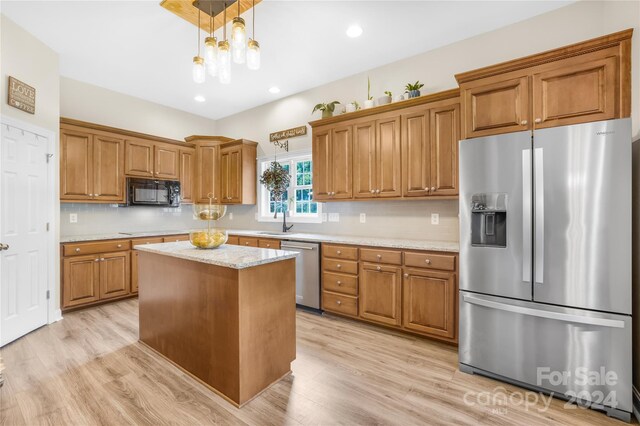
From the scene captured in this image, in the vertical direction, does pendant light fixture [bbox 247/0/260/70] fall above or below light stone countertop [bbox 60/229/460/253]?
above

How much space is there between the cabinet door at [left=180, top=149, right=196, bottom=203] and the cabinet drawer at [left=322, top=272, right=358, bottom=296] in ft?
10.2

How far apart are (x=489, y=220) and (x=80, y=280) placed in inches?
185

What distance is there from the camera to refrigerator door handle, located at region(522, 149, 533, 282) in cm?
208

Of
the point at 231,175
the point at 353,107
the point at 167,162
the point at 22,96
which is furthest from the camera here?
the point at 231,175

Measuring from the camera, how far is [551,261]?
79.7 inches

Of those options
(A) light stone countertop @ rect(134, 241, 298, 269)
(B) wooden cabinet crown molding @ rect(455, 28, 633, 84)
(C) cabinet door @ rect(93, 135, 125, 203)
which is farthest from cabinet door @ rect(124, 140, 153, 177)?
(B) wooden cabinet crown molding @ rect(455, 28, 633, 84)

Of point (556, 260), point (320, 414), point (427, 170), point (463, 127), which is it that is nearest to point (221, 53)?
point (463, 127)

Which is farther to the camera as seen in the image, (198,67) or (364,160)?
(364,160)

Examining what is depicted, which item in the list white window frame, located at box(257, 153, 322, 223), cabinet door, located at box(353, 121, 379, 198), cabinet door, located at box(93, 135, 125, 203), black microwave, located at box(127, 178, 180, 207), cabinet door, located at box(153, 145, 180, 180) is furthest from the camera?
cabinet door, located at box(153, 145, 180, 180)

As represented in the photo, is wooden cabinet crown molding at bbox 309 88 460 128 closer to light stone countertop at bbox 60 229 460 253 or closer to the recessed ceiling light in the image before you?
the recessed ceiling light

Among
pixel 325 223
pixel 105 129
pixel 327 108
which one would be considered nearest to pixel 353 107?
pixel 327 108

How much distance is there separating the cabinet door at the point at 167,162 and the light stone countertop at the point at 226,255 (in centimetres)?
264

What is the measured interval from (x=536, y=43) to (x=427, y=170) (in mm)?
1576

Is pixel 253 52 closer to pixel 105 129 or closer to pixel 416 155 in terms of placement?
pixel 416 155
